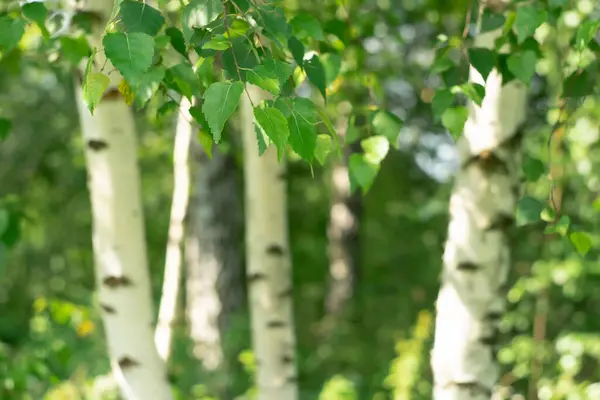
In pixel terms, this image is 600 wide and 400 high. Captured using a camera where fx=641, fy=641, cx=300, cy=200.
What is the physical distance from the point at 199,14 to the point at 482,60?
635 mm

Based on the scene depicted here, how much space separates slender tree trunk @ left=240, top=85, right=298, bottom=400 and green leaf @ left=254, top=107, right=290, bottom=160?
123 cm

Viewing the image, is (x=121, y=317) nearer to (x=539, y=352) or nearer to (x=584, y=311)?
(x=539, y=352)

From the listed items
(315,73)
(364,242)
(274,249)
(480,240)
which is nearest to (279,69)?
(315,73)

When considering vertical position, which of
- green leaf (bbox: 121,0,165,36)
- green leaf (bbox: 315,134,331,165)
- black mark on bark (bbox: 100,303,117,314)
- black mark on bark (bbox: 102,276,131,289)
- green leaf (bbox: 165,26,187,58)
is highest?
green leaf (bbox: 165,26,187,58)

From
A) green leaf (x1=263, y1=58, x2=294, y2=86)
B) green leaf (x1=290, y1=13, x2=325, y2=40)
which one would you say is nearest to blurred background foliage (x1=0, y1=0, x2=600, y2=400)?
green leaf (x1=290, y1=13, x2=325, y2=40)

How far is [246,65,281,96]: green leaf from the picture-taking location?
3.15ft

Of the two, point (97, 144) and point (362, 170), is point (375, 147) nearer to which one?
point (362, 170)

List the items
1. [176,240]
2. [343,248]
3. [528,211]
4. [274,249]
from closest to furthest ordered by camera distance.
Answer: [528,211] → [274,249] → [176,240] → [343,248]

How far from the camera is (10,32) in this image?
122cm

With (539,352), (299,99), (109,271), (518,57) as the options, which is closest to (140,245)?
(109,271)

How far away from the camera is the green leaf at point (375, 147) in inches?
52.3

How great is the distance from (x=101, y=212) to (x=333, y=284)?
637cm

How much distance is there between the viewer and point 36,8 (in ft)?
4.32

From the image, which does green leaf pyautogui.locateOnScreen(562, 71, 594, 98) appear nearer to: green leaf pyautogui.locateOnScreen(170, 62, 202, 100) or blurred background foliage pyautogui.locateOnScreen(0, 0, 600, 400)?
blurred background foliage pyautogui.locateOnScreen(0, 0, 600, 400)
